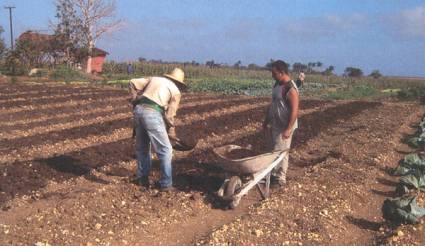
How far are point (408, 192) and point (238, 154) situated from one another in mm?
2658

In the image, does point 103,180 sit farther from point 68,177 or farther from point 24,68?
point 24,68

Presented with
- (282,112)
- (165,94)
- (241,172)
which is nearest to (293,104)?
(282,112)

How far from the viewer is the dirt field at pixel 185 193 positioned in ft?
18.2

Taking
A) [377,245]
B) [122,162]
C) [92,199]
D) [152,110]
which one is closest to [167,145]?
[152,110]

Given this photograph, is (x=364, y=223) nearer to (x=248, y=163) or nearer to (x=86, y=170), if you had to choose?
(x=248, y=163)

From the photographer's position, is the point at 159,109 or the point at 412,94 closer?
the point at 159,109

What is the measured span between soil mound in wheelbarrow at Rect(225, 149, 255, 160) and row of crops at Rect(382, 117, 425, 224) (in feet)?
6.24

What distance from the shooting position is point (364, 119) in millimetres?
16656

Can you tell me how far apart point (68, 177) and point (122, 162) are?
1.25 meters

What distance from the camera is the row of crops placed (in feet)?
20.0

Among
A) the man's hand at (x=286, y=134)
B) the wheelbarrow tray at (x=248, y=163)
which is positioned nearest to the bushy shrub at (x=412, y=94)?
the man's hand at (x=286, y=134)

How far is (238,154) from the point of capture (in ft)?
23.4

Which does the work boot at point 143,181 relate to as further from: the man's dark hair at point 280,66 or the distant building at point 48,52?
the distant building at point 48,52

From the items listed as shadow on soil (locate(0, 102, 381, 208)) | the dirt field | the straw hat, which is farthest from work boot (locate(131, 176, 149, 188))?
the straw hat
